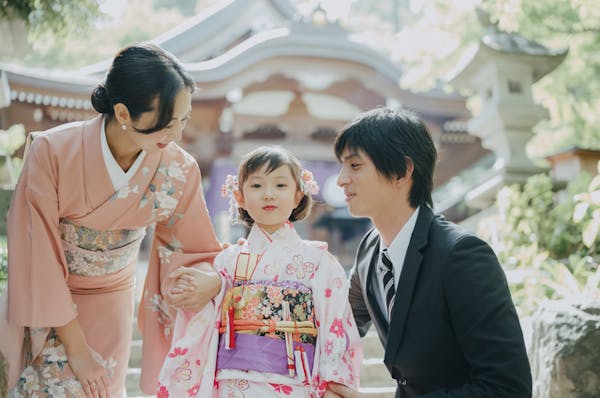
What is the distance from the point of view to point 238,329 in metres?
2.41

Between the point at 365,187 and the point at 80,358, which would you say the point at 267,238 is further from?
the point at 80,358

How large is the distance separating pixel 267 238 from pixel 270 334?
462 millimetres

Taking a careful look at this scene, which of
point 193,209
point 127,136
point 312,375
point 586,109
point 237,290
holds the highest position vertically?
point 586,109

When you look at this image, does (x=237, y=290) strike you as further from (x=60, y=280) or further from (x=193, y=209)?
(x=60, y=280)

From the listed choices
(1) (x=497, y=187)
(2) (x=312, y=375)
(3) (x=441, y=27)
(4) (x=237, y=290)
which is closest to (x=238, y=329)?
(4) (x=237, y=290)

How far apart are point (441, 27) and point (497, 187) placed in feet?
11.7

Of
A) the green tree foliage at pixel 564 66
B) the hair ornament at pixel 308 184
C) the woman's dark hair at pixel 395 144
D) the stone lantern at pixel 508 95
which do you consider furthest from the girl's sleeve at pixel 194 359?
the green tree foliage at pixel 564 66

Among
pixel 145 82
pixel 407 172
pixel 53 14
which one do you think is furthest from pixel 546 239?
pixel 53 14

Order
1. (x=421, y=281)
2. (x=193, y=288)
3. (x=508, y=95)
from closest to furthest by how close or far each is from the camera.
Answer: (x=421, y=281), (x=193, y=288), (x=508, y=95)

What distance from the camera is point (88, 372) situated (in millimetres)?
2393

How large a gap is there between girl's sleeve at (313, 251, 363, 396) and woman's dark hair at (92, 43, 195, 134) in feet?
3.14

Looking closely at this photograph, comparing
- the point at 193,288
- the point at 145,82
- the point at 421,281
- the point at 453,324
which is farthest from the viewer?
the point at 193,288

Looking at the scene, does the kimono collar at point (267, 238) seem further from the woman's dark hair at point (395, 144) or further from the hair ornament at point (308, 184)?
the woman's dark hair at point (395, 144)

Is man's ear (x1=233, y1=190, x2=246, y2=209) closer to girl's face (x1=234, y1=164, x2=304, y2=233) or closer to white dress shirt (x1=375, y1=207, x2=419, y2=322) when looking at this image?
girl's face (x1=234, y1=164, x2=304, y2=233)
